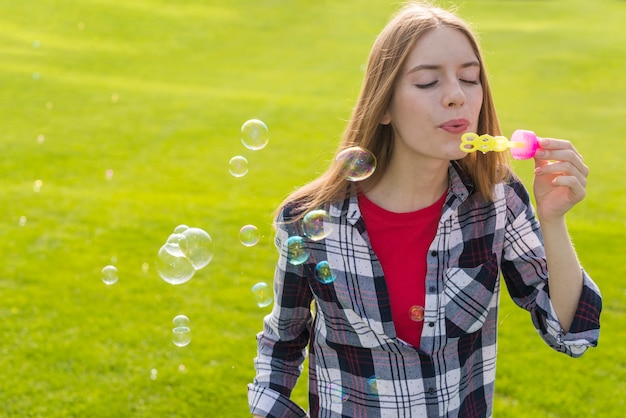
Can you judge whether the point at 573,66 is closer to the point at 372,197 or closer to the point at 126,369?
the point at 126,369

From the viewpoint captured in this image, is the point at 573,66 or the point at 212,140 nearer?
the point at 212,140

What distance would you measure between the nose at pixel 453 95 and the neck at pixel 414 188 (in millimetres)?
228

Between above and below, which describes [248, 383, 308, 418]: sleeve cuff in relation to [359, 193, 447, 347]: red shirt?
below

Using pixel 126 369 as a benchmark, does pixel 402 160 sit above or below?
above

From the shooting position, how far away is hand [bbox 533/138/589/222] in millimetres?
2010

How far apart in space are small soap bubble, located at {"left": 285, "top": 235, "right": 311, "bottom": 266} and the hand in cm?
68

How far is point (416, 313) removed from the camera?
214 cm

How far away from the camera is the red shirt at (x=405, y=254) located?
2150 mm

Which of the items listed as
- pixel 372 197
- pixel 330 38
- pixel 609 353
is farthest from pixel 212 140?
pixel 330 38

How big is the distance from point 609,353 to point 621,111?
10.2m

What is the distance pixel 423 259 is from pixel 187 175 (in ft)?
24.7

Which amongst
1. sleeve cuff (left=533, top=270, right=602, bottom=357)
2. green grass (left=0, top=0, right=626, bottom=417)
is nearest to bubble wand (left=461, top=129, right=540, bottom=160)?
sleeve cuff (left=533, top=270, right=602, bottom=357)

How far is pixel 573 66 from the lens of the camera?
56.7ft

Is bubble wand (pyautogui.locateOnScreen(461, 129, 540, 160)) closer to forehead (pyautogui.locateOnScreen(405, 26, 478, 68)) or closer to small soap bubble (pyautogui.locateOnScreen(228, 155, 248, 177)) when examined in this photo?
forehead (pyautogui.locateOnScreen(405, 26, 478, 68))
